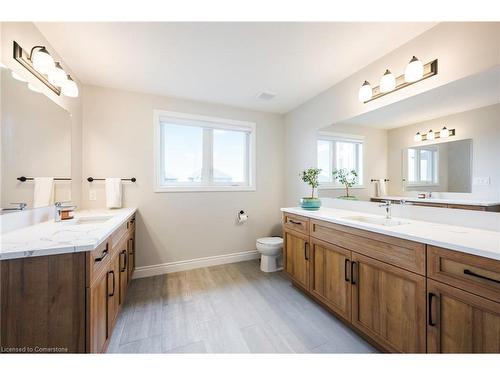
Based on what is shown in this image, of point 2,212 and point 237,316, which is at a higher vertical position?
point 2,212

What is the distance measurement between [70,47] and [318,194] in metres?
2.84

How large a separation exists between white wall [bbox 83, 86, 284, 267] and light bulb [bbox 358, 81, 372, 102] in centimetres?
149

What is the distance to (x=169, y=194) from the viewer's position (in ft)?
8.68

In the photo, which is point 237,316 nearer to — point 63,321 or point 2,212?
point 63,321

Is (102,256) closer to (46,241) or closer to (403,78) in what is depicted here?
(46,241)

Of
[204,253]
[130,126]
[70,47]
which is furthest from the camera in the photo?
[204,253]

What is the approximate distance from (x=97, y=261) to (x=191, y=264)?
5.80ft

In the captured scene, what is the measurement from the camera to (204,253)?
2822 mm

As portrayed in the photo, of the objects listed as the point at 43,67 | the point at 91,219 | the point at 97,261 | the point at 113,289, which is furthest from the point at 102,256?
the point at 43,67

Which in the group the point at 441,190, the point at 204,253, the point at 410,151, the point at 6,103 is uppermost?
the point at 6,103

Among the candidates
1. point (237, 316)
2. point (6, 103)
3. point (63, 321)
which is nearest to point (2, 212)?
point (6, 103)

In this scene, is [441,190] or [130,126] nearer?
[441,190]

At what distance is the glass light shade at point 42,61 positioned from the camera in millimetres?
1347
